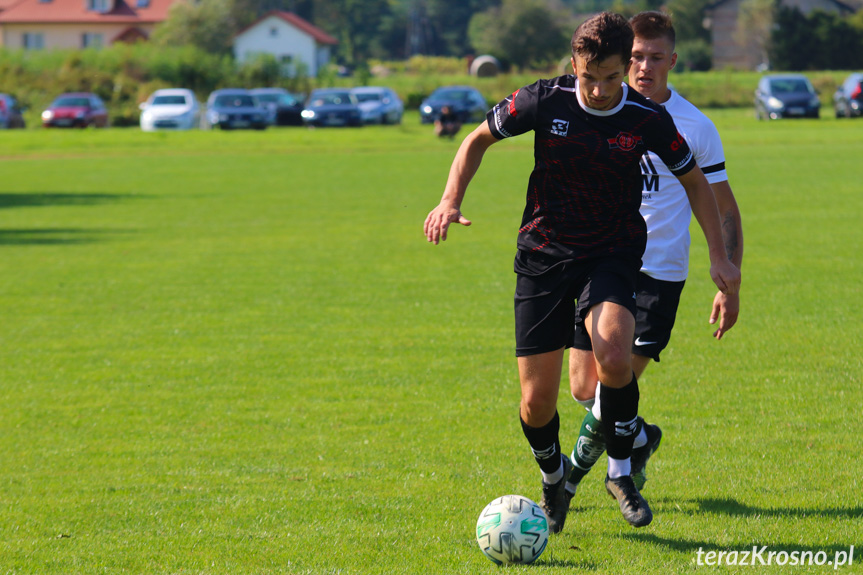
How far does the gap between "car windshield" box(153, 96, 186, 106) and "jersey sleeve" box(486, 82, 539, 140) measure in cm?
3903

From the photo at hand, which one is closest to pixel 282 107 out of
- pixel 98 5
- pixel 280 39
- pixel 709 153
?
pixel 709 153

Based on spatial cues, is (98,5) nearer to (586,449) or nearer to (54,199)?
(54,199)

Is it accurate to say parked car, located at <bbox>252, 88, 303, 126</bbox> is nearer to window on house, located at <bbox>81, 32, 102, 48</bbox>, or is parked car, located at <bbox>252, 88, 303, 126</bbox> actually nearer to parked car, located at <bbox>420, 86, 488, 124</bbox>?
parked car, located at <bbox>420, 86, 488, 124</bbox>

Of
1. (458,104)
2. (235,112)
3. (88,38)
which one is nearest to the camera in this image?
(235,112)

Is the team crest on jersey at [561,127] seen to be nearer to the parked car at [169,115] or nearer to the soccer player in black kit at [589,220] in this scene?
the soccer player in black kit at [589,220]

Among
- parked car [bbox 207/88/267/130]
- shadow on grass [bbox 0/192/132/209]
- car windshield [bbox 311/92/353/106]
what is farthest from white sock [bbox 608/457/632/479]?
car windshield [bbox 311/92/353/106]

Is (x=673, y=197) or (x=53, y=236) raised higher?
(x=673, y=197)

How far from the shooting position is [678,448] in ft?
19.2

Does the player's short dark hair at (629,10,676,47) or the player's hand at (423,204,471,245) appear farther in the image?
the player's short dark hair at (629,10,676,47)

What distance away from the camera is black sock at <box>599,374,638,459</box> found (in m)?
4.50

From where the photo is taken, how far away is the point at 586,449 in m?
4.91

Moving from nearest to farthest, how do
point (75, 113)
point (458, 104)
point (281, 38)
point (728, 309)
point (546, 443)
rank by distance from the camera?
point (546, 443), point (728, 309), point (458, 104), point (75, 113), point (281, 38)

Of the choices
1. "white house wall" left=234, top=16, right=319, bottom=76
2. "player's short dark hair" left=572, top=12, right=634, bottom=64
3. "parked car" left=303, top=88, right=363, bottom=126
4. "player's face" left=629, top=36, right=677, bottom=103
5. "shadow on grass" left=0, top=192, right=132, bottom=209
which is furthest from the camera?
"white house wall" left=234, top=16, right=319, bottom=76

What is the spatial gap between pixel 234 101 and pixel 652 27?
37.4 meters
